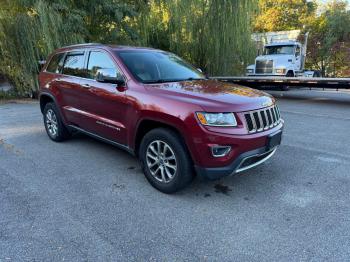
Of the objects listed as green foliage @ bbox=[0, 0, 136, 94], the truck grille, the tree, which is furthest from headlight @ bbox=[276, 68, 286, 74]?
the tree

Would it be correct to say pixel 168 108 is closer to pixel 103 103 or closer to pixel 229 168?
pixel 229 168

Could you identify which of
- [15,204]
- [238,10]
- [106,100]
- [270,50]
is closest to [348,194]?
[106,100]

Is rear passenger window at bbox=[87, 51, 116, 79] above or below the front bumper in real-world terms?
above

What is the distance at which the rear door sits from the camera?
169 inches

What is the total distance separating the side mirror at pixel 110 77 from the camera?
165 inches

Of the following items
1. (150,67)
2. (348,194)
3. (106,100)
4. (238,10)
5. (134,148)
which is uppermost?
(238,10)

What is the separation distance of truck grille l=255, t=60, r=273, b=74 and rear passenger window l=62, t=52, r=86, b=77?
44.6ft

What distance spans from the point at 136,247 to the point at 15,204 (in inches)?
67.4

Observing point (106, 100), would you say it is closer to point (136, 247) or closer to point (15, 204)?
point (15, 204)

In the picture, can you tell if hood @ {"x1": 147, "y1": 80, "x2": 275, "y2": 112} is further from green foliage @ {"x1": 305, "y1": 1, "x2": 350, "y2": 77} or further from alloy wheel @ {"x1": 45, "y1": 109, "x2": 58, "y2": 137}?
green foliage @ {"x1": 305, "y1": 1, "x2": 350, "y2": 77}

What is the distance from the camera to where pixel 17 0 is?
38.4ft

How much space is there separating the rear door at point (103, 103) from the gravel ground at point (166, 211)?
58 cm

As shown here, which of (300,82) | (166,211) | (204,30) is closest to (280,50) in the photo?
(204,30)

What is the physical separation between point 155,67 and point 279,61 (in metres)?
14.1
